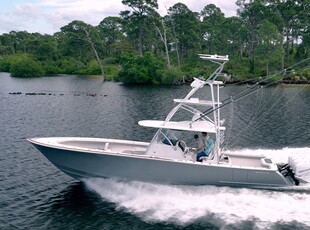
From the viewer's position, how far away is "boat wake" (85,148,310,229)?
1684cm

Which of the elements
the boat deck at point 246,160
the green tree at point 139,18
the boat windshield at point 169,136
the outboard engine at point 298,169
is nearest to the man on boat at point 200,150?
the boat windshield at point 169,136

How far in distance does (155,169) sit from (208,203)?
9.47 feet

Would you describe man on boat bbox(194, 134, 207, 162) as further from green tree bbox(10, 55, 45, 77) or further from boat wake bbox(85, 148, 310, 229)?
green tree bbox(10, 55, 45, 77)

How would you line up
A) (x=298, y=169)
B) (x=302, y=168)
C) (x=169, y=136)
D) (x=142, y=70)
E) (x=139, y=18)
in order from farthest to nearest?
(x=139, y=18) < (x=142, y=70) < (x=169, y=136) < (x=298, y=169) < (x=302, y=168)

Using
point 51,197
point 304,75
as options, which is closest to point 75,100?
point 51,197

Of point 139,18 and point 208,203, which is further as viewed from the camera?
point 139,18

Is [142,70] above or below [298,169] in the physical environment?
above

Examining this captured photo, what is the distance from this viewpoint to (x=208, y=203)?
18016 millimetres

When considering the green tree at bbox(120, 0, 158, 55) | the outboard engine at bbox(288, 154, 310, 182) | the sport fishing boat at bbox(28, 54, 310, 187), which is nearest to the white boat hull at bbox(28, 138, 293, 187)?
the sport fishing boat at bbox(28, 54, 310, 187)

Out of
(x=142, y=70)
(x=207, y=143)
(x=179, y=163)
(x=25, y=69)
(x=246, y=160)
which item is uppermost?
(x=25, y=69)

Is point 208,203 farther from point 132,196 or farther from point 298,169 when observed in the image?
point 298,169

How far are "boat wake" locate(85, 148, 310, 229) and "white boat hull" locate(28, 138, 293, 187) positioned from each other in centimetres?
39

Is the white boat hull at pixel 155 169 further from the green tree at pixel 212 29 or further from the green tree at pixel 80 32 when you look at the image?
the green tree at pixel 80 32

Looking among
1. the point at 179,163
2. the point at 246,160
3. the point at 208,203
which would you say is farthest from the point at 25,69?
the point at 208,203
